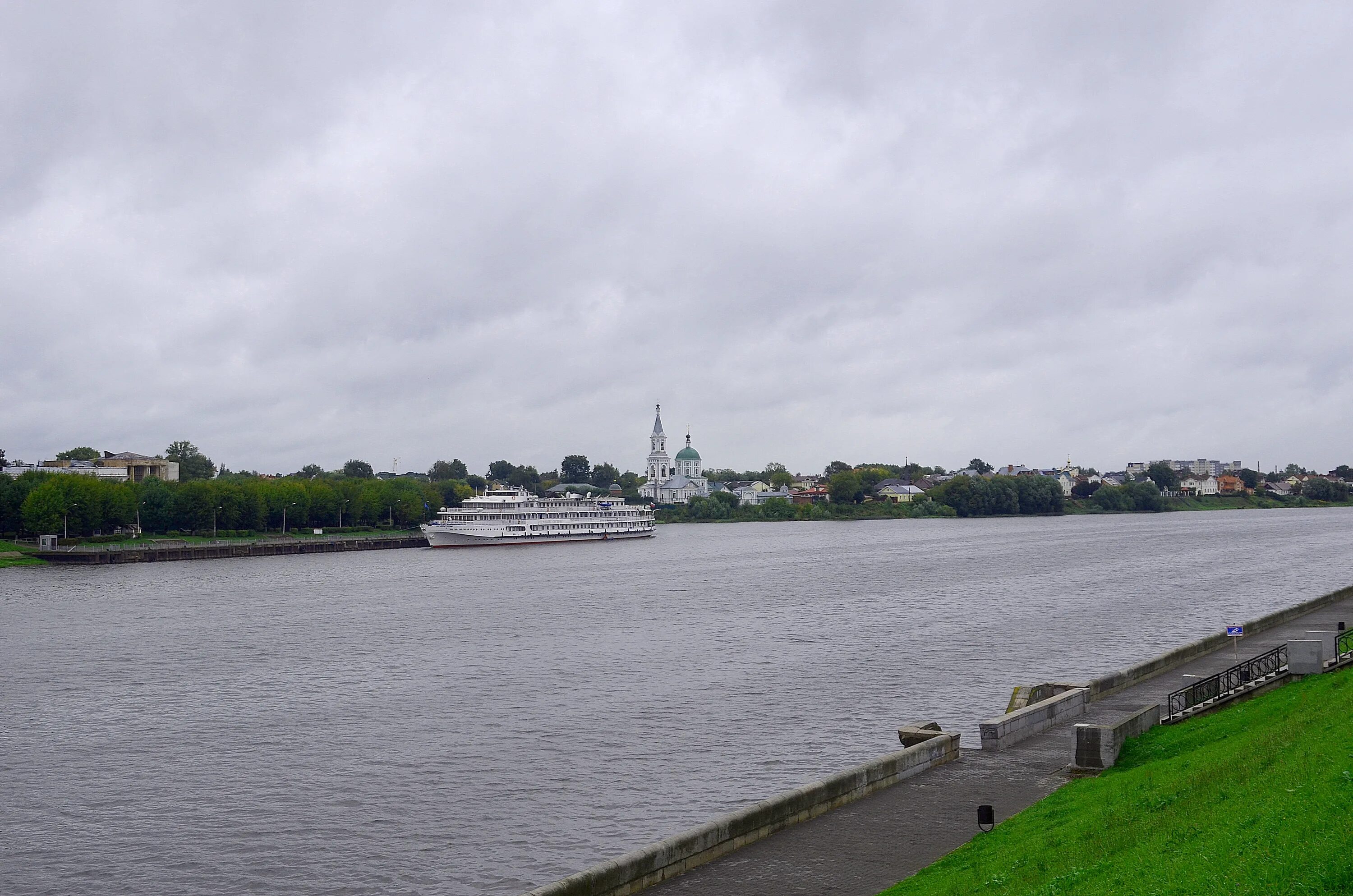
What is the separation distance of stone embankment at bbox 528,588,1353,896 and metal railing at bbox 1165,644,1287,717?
255 millimetres

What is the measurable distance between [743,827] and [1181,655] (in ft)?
67.2

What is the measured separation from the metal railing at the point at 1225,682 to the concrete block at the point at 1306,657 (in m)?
0.36

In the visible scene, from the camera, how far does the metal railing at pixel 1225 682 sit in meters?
→ 23.2

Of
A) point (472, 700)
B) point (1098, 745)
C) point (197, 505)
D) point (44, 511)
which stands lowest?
point (472, 700)

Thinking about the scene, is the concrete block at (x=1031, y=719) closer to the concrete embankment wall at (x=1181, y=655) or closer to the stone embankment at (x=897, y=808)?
the stone embankment at (x=897, y=808)

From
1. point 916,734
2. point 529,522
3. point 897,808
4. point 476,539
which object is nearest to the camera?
point 897,808

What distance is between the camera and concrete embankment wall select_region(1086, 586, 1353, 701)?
2770 centimetres

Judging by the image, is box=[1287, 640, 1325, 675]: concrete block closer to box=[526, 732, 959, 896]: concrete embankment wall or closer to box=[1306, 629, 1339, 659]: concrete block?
box=[1306, 629, 1339, 659]: concrete block

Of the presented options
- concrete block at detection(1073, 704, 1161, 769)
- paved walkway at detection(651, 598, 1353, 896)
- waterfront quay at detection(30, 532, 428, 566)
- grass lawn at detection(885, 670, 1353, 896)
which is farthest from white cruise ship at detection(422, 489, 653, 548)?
grass lawn at detection(885, 670, 1353, 896)

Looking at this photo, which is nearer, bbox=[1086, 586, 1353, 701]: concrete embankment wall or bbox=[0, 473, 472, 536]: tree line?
bbox=[1086, 586, 1353, 701]: concrete embankment wall

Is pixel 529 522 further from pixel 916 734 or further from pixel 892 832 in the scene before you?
pixel 892 832

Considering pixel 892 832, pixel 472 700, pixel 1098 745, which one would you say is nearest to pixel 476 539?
pixel 472 700

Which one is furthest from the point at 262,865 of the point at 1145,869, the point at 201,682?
the point at 201,682

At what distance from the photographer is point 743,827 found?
55.5ft
